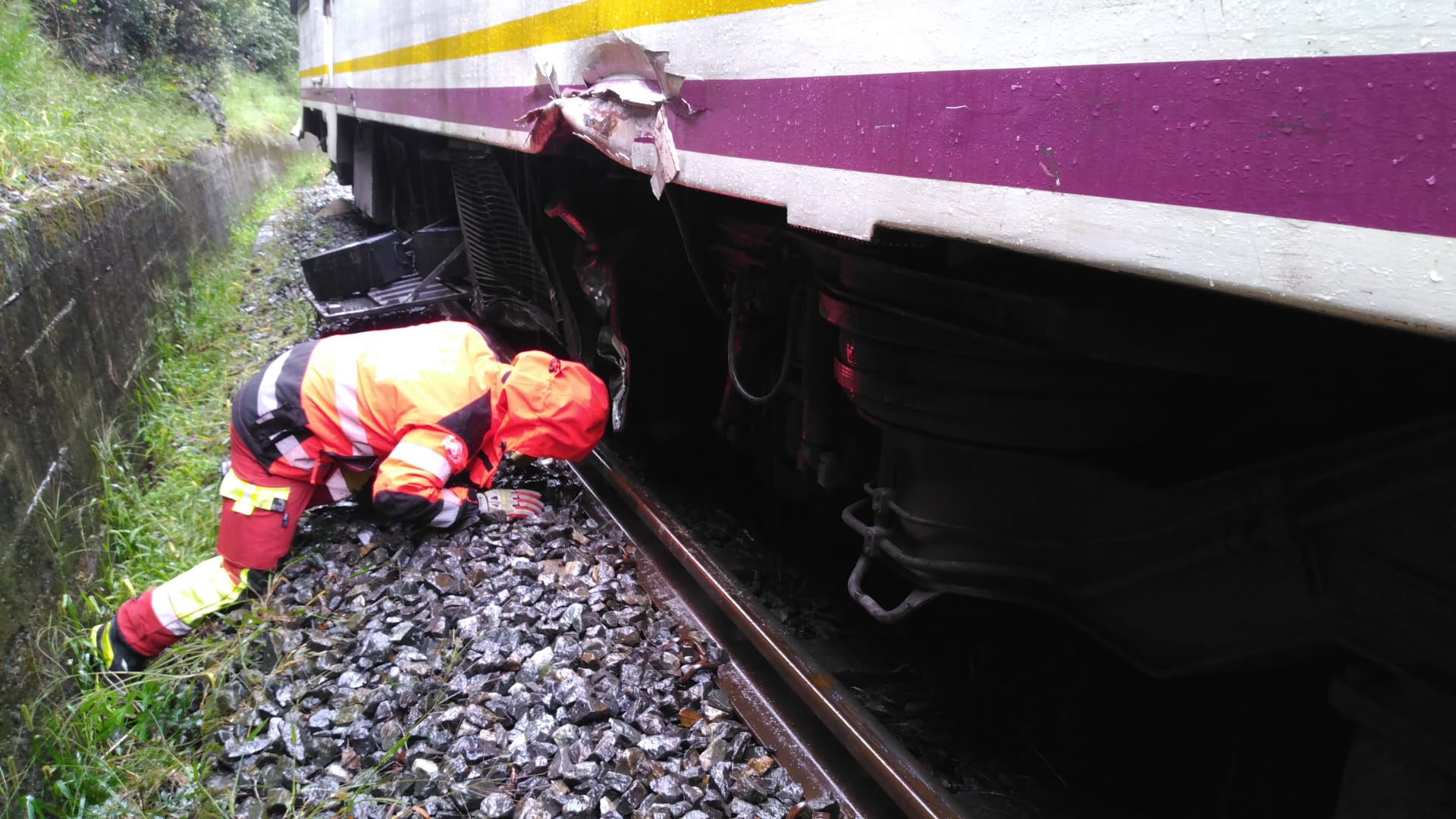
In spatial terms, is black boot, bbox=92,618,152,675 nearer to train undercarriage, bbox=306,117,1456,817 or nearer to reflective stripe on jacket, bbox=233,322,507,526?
reflective stripe on jacket, bbox=233,322,507,526

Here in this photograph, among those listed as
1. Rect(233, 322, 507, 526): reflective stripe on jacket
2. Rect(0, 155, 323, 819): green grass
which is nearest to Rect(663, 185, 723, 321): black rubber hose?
Rect(233, 322, 507, 526): reflective stripe on jacket

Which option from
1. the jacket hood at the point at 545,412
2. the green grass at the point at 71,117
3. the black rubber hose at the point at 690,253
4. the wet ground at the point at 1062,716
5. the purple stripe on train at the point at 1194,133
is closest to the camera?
the purple stripe on train at the point at 1194,133

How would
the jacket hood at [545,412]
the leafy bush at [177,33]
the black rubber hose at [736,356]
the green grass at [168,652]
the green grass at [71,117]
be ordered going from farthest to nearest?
the leafy bush at [177,33]
the green grass at [71,117]
the jacket hood at [545,412]
the black rubber hose at [736,356]
the green grass at [168,652]

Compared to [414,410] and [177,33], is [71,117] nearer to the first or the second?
[414,410]

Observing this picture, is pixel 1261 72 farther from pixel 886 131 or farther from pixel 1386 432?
pixel 1386 432

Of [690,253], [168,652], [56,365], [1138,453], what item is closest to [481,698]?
[168,652]

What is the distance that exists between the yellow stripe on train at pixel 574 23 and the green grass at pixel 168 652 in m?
2.22

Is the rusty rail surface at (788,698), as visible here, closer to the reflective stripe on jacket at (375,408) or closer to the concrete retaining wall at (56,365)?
the reflective stripe on jacket at (375,408)

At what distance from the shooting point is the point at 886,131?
1421mm

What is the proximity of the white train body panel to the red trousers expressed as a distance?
2.28 m

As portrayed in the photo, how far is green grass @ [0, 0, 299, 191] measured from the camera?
4539mm

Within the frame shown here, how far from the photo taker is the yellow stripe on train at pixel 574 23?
77.7 inches

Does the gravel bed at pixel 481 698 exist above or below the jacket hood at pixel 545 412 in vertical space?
below

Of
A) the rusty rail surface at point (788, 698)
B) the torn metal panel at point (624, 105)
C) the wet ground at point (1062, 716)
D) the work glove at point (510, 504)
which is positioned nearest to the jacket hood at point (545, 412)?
the work glove at point (510, 504)
